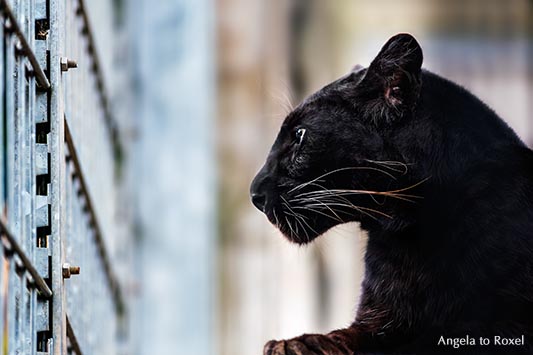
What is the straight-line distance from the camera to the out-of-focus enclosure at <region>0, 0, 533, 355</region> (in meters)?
2.51

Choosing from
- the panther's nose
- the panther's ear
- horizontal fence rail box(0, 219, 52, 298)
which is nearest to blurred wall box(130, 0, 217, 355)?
the panther's nose

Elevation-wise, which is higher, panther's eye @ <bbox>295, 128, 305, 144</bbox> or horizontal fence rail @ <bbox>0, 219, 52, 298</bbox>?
panther's eye @ <bbox>295, 128, 305, 144</bbox>

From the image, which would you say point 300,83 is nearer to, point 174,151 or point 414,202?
point 174,151

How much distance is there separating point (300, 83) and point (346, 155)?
5507mm

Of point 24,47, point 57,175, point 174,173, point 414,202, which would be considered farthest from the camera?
point 174,173

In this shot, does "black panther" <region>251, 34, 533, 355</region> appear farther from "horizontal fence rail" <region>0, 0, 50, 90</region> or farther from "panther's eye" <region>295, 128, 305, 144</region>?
"horizontal fence rail" <region>0, 0, 50, 90</region>

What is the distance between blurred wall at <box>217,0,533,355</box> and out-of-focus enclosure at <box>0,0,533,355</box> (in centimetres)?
1

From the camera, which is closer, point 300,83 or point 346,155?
point 346,155

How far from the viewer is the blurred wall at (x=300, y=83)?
316 inches

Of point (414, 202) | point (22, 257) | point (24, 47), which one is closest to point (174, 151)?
point (414, 202)

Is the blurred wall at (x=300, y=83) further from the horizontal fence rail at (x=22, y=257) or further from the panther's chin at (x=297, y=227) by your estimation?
the horizontal fence rail at (x=22, y=257)

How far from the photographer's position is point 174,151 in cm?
685

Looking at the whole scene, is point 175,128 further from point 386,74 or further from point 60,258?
point 60,258

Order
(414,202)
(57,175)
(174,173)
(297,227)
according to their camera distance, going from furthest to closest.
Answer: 1. (174,173)
2. (297,227)
3. (414,202)
4. (57,175)
